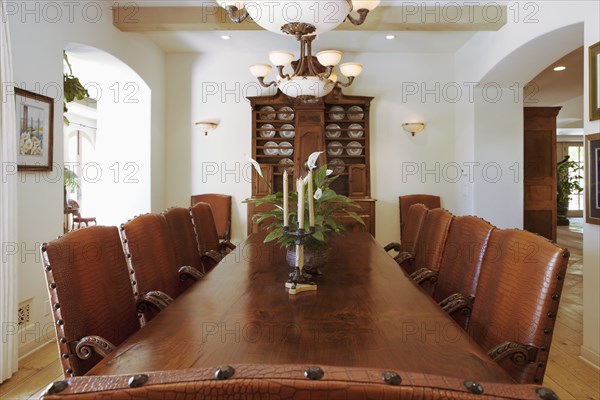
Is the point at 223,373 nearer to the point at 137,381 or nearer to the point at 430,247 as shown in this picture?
the point at 137,381

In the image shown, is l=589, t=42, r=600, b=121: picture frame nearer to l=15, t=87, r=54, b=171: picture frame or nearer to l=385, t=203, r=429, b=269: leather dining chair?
l=385, t=203, r=429, b=269: leather dining chair

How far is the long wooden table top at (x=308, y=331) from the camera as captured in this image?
2.87 ft

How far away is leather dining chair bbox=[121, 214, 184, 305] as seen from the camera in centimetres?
170

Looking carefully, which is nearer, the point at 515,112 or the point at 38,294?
the point at 38,294

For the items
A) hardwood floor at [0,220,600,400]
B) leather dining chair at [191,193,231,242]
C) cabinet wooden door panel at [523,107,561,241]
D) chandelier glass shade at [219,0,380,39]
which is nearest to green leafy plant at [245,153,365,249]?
chandelier glass shade at [219,0,380,39]

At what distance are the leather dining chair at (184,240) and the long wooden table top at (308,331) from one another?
20.3 inches

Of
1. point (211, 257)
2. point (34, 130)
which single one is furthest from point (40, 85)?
point (211, 257)

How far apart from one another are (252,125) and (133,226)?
3.44 metres

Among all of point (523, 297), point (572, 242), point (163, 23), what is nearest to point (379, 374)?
point (523, 297)

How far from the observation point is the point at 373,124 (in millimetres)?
5184

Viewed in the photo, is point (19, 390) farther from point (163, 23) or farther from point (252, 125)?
point (252, 125)

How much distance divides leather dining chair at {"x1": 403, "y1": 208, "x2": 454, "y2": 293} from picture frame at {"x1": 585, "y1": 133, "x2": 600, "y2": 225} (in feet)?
3.92

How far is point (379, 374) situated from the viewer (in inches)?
15.1

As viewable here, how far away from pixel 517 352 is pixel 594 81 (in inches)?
96.2
